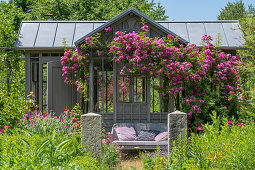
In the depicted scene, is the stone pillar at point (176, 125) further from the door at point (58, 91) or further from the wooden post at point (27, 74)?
the wooden post at point (27, 74)

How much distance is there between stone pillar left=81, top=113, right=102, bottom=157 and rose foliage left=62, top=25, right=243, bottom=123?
128 inches

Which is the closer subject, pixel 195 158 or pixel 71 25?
pixel 195 158

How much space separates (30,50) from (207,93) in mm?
5690

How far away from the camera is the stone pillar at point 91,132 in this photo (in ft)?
17.8

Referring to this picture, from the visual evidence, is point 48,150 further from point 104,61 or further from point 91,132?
point 104,61

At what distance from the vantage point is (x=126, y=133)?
8.07 m

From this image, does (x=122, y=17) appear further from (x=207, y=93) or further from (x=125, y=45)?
(x=207, y=93)

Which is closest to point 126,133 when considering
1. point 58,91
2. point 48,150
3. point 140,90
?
point 140,90

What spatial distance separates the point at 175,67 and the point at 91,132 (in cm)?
380

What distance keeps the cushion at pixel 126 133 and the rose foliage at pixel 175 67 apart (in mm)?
1164

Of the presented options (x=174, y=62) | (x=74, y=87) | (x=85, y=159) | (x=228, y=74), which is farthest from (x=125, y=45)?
(x=85, y=159)

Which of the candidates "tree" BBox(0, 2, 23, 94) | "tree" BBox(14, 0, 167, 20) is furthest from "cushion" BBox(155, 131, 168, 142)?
"tree" BBox(14, 0, 167, 20)

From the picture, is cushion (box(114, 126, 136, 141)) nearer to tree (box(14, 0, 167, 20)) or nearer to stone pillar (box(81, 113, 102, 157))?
stone pillar (box(81, 113, 102, 157))

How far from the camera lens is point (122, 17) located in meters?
8.66
